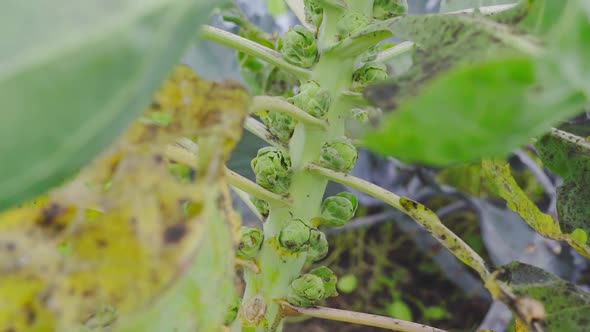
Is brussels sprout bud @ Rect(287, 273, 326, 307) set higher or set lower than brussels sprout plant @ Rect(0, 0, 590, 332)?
lower

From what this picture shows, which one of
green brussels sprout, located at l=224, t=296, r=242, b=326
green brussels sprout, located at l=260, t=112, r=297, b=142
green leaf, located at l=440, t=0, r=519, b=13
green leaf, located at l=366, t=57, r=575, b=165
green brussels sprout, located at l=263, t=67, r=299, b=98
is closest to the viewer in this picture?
green leaf, located at l=366, t=57, r=575, b=165

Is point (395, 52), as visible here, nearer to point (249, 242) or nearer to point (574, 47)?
point (249, 242)

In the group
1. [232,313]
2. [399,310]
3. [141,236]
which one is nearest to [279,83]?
[232,313]

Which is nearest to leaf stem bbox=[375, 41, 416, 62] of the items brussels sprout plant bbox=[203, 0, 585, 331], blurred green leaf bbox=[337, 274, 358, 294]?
brussels sprout plant bbox=[203, 0, 585, 331]

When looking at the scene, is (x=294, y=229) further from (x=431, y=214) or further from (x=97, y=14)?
(x=97, y=14)

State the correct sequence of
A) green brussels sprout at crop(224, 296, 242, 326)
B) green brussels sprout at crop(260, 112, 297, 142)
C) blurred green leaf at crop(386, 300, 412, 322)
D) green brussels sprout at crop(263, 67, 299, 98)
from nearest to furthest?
1. green brussels sprout at crop(224, 296, 242, 326)
2. green brussels sprout at crop(260, 112, 297, 142)
3. green brussels sprout at crop(263, 67, 299, 98)
4. blurred green leaf at crop(386, 300, 412, 322)

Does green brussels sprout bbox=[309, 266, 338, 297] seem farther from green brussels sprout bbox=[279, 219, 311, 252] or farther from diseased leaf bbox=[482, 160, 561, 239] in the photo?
diseased leaf bbox=[482, 160, 561, 239]

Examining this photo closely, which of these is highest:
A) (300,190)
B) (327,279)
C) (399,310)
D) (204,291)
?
(204,291)
